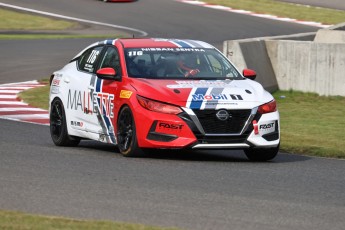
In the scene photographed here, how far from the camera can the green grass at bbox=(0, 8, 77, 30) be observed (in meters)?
42.9

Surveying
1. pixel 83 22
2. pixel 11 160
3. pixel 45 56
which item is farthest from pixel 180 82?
pixel 83 22

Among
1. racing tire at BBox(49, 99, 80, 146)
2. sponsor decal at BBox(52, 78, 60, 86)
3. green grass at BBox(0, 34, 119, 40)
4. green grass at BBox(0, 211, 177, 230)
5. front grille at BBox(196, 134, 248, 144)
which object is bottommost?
green grass at BBox(0, 34, 119, 40)

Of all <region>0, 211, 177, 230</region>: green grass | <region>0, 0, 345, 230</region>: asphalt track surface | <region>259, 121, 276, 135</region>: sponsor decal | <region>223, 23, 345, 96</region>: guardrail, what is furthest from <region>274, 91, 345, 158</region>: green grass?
<region>0, 211, 177, 230</region>: green grass

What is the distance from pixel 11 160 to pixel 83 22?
32.6 meters

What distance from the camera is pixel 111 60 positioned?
14.4 m

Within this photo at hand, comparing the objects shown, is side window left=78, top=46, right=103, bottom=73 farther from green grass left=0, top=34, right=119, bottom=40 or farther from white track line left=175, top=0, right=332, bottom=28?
white track line left=175, top=0, right=332, bottom=28

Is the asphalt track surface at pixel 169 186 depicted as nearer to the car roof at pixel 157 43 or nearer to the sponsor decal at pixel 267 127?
the sponsor decal at pixel 267 127

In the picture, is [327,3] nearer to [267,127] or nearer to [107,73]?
[107,73]

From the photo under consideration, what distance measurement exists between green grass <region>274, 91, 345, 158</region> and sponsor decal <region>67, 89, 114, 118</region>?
2.49 m

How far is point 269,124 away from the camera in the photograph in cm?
1334

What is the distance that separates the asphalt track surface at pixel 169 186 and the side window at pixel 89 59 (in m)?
1.01

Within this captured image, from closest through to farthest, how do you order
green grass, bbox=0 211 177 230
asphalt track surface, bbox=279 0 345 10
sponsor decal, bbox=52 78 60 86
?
green grass, bbox=0 211 177 230
sponsor decal, bbox=52 78 60 86
asphalt track surface, bbox=279 0 345 10

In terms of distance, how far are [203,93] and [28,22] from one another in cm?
3175

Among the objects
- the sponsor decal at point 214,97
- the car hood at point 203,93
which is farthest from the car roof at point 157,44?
the sponsor decal at point 214,97
